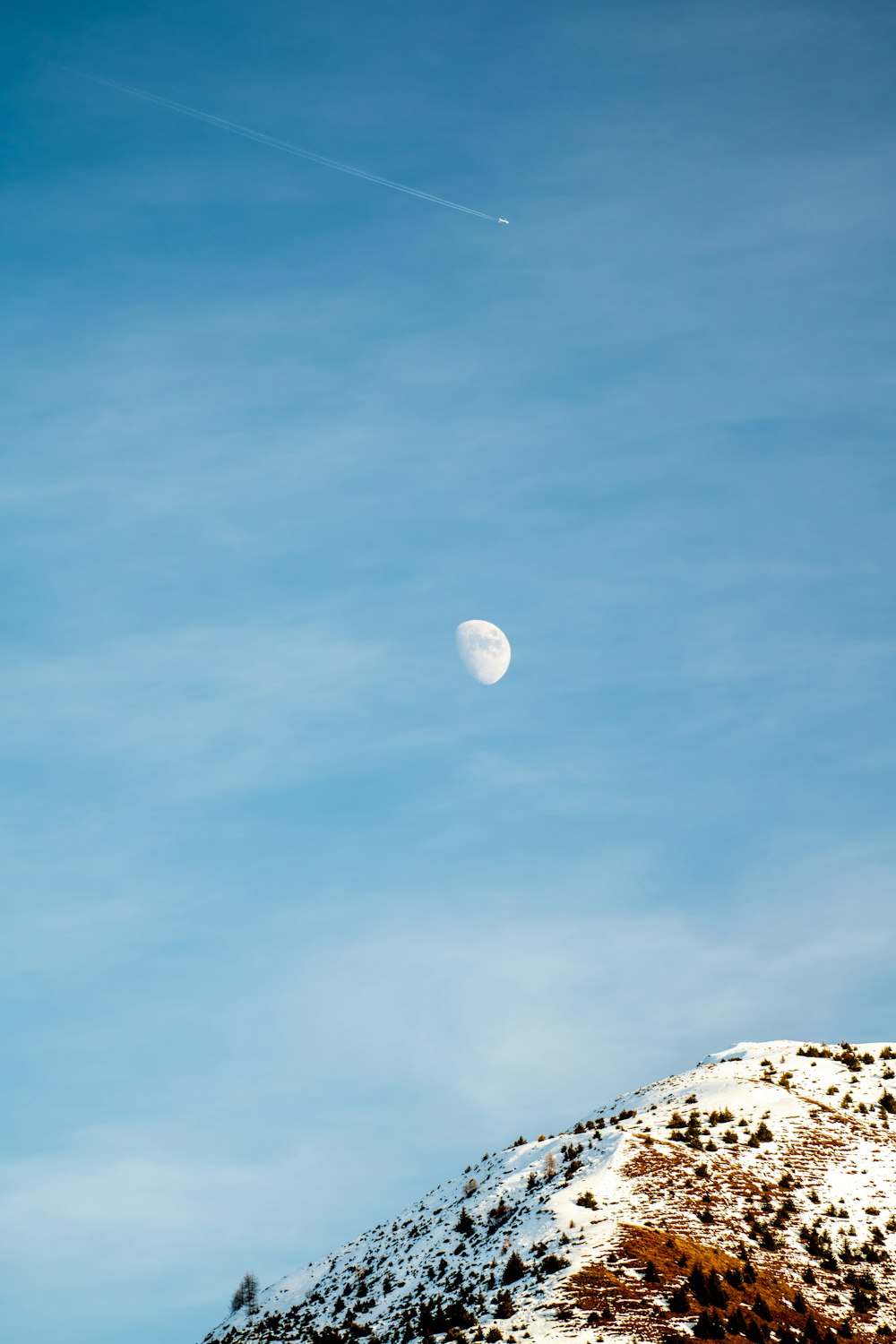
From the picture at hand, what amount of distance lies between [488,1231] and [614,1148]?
774 centimetres

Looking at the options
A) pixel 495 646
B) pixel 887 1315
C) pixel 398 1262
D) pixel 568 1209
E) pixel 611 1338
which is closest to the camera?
pixel 611 1338

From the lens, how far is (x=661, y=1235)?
4141cm

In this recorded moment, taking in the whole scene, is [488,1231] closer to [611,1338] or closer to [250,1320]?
[611,1338]

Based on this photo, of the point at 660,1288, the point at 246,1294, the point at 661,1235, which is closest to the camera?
the point at 660,1288

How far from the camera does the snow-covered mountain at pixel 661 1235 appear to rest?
121ft

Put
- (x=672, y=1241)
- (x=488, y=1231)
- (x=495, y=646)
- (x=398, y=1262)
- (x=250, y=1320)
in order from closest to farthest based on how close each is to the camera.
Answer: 1. (x=672, y=1241)
2. (x=488, y=1231)
3. (x=398, y=1262)
4. (x=250, y=1320)
5. (x=495, y=646)

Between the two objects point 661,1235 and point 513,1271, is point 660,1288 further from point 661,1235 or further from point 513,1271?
point 513,1271

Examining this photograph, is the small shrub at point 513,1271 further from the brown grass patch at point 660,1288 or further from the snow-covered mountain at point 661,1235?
the brown grass patch at point 660,1288

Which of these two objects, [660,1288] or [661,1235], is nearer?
[660,1288]

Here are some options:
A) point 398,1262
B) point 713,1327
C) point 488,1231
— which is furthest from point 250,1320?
point 713,1327

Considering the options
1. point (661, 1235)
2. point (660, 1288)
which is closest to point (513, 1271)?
point (661, 1235)

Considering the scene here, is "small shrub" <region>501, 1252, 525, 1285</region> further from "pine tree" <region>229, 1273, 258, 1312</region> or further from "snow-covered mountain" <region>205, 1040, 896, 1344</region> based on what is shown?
"pine tree" <region>229, 1273, 258, 1312</region>

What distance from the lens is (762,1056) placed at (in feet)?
220

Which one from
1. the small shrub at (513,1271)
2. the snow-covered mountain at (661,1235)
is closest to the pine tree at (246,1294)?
the snow-covered mountain at (661,1235)
